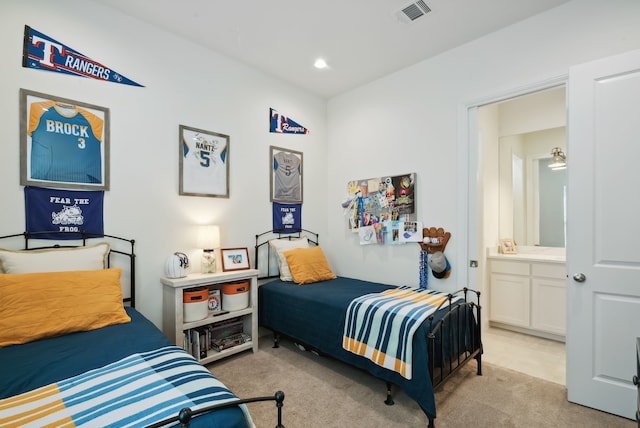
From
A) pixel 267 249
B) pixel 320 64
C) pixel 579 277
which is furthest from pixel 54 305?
pixel 579 277

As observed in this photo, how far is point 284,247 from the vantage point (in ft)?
11.3

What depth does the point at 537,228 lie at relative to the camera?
3990 mm

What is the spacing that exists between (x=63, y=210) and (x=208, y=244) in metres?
1.03

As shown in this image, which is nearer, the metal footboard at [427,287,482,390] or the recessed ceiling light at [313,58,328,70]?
the metal footboard at [427,287,482,390]

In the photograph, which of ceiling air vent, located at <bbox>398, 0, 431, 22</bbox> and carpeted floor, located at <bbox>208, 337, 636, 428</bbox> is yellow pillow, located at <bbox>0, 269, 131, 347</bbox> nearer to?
carpeted floor, located at <bbox>208, 337, 636, 428</bbox>

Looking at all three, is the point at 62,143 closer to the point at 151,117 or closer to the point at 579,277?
the point at 151,117

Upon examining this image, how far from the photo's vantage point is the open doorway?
325 centimetres

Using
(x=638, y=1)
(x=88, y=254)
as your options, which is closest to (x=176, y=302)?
(x=88, y=254)

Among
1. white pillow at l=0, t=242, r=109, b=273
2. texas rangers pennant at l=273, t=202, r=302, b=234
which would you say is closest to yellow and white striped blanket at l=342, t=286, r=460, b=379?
texas rangers pennant at l=273, t=202, r=302, b=234

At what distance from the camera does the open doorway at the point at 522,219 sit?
325 centimetres

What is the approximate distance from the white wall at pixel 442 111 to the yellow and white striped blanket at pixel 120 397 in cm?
241

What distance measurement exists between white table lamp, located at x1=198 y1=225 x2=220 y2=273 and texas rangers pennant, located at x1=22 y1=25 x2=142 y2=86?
1.38m

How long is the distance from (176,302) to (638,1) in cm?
380

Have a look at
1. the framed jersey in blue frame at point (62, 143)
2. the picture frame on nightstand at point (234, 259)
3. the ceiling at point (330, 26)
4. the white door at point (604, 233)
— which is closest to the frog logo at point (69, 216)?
the framed jersey in blue frame at point (62, 143)
